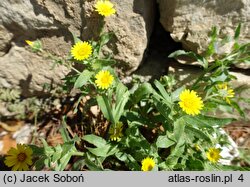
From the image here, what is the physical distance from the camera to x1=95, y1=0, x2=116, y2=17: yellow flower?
2033 millimetres

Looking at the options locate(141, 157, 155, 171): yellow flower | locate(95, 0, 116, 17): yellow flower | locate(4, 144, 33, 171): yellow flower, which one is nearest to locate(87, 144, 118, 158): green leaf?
locate(141, 157, 155, 171): yellow flower

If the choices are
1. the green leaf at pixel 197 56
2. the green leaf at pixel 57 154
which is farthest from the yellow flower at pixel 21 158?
the green leaf at pixel 197 56

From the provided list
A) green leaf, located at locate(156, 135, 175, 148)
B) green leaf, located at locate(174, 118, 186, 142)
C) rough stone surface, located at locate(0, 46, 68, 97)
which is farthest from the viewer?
rough stone surface, located at locate(0, 46, 68, 97)

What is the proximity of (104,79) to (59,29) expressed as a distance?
546mm

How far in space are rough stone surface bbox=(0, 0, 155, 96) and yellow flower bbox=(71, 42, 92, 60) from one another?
22 centimetres

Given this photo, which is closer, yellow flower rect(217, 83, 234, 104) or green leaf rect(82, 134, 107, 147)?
yellow flower rect(217, 83, 234, 104)

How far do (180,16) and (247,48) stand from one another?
0.49 metres

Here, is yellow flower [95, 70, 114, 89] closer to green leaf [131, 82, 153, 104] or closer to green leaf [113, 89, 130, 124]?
green leaf [113, 89, 130, 124]

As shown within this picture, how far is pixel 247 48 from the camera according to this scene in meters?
2.21

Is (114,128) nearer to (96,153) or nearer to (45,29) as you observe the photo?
(96,153)

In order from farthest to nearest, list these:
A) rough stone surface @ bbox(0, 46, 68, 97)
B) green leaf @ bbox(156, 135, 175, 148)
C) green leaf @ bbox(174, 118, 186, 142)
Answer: rough stone surface @ bbox(0, 46, 68, 97) < green leaf @ bbox(156, 135, 175, 148) < green leaf @ bbox(174, 118, 186, 142)

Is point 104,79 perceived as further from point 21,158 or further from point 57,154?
point 21,158

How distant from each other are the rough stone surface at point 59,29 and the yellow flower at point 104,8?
97 millimetres

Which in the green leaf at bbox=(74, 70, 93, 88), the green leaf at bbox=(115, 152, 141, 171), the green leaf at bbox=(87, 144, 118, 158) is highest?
the green leaf at bbox=(74, 70, 93, 88)
